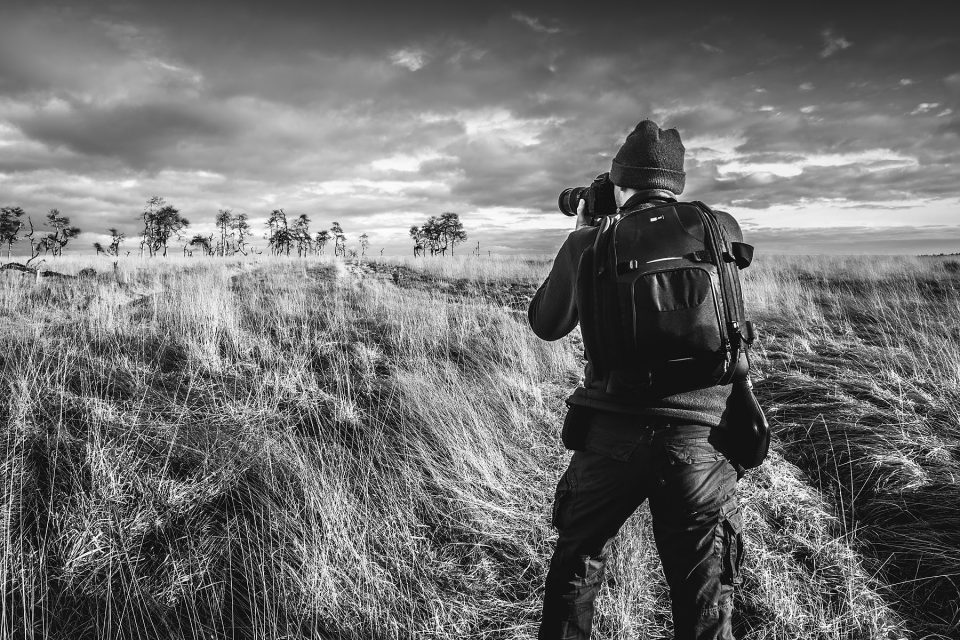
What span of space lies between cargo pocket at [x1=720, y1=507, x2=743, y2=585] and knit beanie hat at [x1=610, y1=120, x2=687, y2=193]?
1088 millimetres

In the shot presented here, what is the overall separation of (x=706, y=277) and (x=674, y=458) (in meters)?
0.54

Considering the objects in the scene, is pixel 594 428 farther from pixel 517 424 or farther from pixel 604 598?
pixel 517 424

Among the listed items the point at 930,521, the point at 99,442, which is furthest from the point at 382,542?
the point at 930,521

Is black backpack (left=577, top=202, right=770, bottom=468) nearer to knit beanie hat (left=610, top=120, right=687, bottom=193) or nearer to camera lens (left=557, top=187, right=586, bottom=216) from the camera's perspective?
knit beanie hat (left=610, top=120, right=687, bottom=193)

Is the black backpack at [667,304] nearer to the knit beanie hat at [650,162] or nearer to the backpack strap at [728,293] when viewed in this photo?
the backpack strap at [728,293]

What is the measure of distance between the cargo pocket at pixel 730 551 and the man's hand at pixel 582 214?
110 centimetres

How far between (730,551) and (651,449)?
39cm

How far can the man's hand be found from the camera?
179 centimetres

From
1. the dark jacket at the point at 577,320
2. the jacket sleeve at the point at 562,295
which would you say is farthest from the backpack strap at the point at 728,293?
the jacket sleeve at the point at 562,295

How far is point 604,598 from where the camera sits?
2111mm

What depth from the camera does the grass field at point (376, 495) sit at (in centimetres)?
204

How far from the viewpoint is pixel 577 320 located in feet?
5.13

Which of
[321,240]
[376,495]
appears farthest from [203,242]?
[376,495]

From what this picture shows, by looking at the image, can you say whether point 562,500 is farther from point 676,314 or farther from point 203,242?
point 203,242
